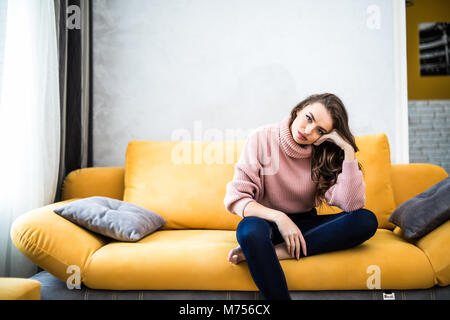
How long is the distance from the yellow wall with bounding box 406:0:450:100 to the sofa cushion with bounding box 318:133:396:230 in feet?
7.48

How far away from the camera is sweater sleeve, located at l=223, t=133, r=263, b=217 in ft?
4.17

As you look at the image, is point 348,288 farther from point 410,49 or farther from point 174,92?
point 410,49

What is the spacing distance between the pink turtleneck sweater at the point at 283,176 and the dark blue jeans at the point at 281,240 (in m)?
0.07

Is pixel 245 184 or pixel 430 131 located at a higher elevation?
pixel 430 131

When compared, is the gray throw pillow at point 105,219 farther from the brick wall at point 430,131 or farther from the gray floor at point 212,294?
the brick wall at point 430,131

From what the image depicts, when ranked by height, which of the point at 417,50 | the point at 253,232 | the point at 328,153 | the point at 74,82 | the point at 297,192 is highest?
the point at 417,50

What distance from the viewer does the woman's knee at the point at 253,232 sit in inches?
42.6

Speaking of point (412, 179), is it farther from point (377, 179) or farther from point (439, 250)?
point (439, 250)

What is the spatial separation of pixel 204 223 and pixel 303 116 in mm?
777

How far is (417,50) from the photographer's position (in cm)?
341

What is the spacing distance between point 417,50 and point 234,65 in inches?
94.5

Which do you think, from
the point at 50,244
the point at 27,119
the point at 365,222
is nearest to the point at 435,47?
the point at 365,222

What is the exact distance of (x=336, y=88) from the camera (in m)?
2.16

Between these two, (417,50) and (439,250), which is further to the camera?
(417,50)
